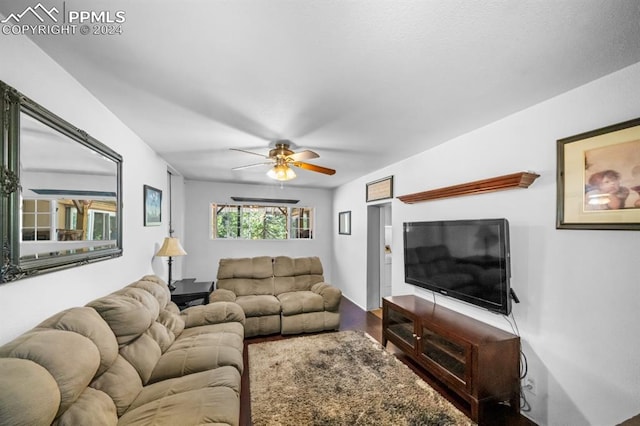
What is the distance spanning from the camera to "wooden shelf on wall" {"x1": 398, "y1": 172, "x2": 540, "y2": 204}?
1955 millimetres

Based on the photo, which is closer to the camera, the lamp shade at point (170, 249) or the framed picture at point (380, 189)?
the lamp shade at point (170, 249)

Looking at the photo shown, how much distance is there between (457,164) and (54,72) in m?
3.22

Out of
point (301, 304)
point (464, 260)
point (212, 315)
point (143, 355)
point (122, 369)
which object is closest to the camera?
point (122, 369)

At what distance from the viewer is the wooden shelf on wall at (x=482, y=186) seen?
77.0 inches

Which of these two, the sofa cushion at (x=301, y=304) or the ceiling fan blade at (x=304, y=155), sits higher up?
the ceiling fan blade at (x=304, y=155)

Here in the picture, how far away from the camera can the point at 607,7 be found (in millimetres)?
1095

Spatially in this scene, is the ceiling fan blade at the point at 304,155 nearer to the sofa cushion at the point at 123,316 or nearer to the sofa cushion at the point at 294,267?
the sofa cushion at the point at 123,316

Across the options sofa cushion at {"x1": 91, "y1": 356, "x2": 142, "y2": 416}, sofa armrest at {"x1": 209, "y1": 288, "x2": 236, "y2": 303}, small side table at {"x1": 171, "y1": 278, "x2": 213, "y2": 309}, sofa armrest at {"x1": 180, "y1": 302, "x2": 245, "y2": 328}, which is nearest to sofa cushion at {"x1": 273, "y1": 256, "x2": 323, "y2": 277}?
sofa armrest at {"x1": 209, "y1": 288, "x2": 236, "y2": 303}

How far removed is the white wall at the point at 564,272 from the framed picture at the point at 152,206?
3.43m

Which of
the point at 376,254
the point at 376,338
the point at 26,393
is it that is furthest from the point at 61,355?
the point at 376,254

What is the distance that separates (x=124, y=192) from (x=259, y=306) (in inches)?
81.6

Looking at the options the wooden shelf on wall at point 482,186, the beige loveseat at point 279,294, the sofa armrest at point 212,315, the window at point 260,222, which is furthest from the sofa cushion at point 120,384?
the window at point 260,222

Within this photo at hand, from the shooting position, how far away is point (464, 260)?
2.41m

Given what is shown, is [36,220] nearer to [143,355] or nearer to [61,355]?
[61,355]
